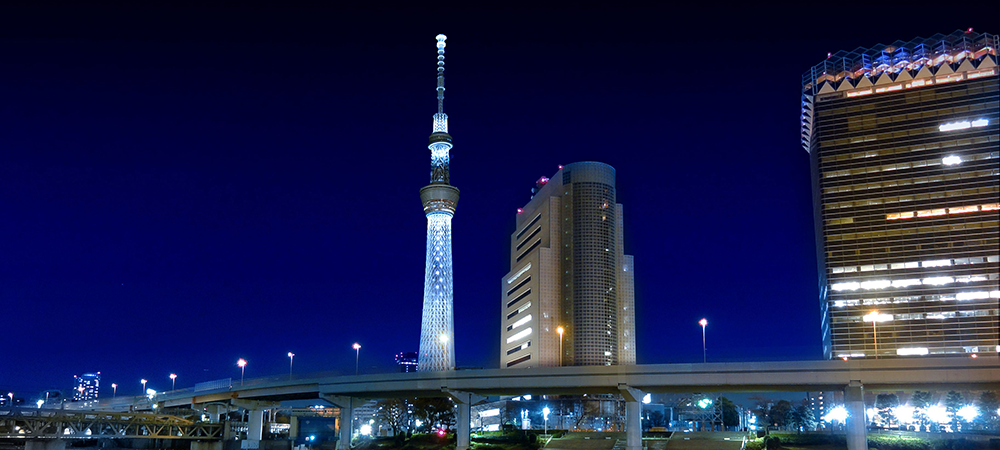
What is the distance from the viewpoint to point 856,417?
7488 centimetres

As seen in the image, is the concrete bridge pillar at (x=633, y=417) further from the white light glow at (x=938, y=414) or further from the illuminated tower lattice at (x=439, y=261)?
the illuminated tower lattice at (x=439, y=261)

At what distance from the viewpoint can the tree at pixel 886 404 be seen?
147375 millimetres

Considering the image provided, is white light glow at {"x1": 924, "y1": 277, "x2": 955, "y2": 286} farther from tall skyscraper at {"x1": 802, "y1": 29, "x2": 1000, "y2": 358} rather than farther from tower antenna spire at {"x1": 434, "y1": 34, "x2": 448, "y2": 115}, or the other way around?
tower antenna spire at {"x1": 434, "y1": 34, "x2": 448, "y2": 115}

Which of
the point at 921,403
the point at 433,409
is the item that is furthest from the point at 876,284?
the point at 433,409

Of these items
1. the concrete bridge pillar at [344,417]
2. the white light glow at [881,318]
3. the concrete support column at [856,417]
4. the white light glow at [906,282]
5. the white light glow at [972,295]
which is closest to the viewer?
the concrete support column at [856,417]

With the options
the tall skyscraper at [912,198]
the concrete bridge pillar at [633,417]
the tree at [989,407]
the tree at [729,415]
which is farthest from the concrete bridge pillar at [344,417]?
the tall skyscraper at [912,198]

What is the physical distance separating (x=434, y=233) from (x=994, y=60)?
409 ft

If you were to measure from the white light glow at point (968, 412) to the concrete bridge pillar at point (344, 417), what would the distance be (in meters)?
90.2

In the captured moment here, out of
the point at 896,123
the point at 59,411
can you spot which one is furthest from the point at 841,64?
the point at 59,411

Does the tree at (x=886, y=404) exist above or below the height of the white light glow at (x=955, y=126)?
below

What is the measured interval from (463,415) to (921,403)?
8282 centimetres

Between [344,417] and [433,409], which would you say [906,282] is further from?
[344,417]

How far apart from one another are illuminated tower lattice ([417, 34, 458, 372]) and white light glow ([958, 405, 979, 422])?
88.4 m

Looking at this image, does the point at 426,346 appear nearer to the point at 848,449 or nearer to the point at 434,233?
the point at 434,233
